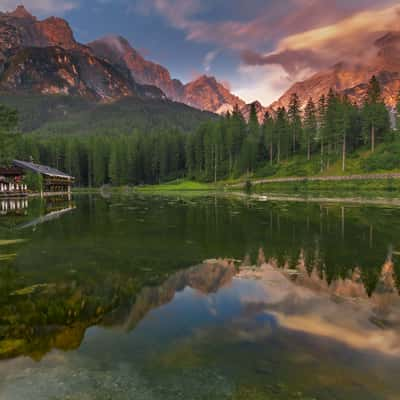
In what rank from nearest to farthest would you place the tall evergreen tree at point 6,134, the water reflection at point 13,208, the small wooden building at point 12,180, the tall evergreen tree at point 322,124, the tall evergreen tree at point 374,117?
1. the water reflection at point 13,208
2. the tall evergreen tree at point 6,134
3. the small wooden building at point 12,180
4. the tall evergreen tree at point 374,117
5. the tall evergreen tree at point 322,124

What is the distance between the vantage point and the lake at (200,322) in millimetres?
5602

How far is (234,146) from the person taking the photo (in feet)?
409

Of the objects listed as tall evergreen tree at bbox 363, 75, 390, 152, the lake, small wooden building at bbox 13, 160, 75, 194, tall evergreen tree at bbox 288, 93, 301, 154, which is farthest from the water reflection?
tall evergreen tree at bbox 288, 93, 301, 154

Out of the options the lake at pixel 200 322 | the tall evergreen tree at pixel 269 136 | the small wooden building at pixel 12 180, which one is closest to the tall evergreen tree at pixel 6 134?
the small wooden building at pixel 12 180

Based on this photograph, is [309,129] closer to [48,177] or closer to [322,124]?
[322,124]

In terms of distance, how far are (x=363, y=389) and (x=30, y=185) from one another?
8551cm

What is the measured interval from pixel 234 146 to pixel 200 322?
11976 centimetres

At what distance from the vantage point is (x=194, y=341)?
7.22m

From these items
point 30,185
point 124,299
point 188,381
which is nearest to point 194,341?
point 188,381

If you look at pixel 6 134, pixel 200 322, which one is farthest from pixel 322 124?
pixel 200 322

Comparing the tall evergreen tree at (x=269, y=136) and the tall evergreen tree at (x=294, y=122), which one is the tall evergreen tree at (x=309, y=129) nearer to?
the tall evergreen tree at (x=294, y=122)

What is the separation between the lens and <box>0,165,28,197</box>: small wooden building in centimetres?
7488

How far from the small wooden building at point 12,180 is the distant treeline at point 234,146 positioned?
19.0 m

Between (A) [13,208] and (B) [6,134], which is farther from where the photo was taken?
(B) [6,134]
